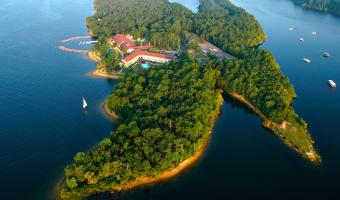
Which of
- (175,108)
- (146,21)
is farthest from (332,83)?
(146,21)

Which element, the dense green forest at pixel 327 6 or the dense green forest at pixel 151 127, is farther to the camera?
the dense green forest at pixel 327 6

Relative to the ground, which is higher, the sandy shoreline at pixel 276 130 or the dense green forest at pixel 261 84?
the dense green forest at pixel 261 84

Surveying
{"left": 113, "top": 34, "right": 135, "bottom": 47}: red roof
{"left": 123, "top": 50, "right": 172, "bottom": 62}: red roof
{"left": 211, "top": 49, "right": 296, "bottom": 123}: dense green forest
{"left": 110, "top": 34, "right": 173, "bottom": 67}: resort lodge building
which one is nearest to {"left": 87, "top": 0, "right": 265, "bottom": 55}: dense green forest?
{"left": 113, "top": 34, "right": 135, "bottom": 47}: red roof

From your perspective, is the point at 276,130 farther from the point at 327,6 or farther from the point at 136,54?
the point at 327,6

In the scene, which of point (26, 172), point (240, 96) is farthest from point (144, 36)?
point (26, 172)

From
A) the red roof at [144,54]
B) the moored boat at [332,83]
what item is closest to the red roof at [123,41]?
the red roof at [144,54]

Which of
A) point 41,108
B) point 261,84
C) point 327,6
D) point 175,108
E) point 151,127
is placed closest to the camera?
point 151,127

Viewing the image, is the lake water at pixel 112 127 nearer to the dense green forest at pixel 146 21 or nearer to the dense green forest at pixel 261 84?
the dense green forest at pixel 261 84
